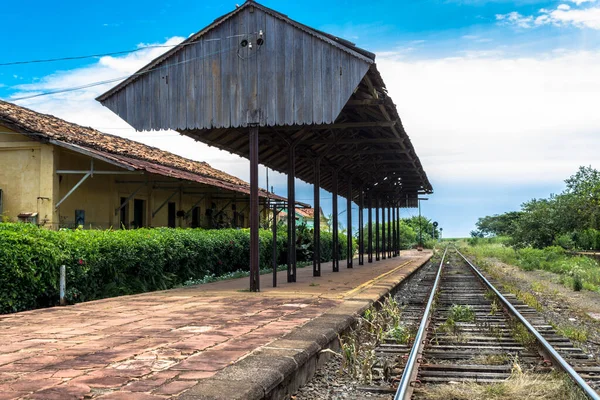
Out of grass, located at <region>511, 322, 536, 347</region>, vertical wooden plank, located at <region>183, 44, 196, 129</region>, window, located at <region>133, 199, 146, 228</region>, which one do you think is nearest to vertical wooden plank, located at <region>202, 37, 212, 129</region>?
vertical wooden plank, located at <region>183, 44, 196, 129</region>

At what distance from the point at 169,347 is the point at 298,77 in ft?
24.6

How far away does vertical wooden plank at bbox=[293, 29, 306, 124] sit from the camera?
1204cm

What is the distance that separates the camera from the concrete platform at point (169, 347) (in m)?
4.26

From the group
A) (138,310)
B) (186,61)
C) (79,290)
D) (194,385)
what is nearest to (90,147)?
(186,61)

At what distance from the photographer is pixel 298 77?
477 inches

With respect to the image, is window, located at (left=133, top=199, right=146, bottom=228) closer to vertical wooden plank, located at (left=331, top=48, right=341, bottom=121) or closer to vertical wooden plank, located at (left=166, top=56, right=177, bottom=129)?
vertical wooden plank, located at (left=166, top=56, right=177, bottom=129)

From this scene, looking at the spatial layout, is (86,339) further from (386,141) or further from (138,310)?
(386,141)

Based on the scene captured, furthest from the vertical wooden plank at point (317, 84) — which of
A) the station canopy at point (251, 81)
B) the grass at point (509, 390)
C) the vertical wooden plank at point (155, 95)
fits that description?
the grass at point (509, 390)

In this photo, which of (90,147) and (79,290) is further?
(90,147)

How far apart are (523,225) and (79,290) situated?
38.6 m

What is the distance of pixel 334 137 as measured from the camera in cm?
1512

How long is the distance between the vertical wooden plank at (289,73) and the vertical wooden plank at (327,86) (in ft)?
2.05

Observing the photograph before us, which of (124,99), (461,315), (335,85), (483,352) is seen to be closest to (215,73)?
(124,99)

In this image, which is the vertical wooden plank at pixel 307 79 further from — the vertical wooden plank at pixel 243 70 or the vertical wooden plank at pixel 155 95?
the vertical wooden plank at pixel 155 95
